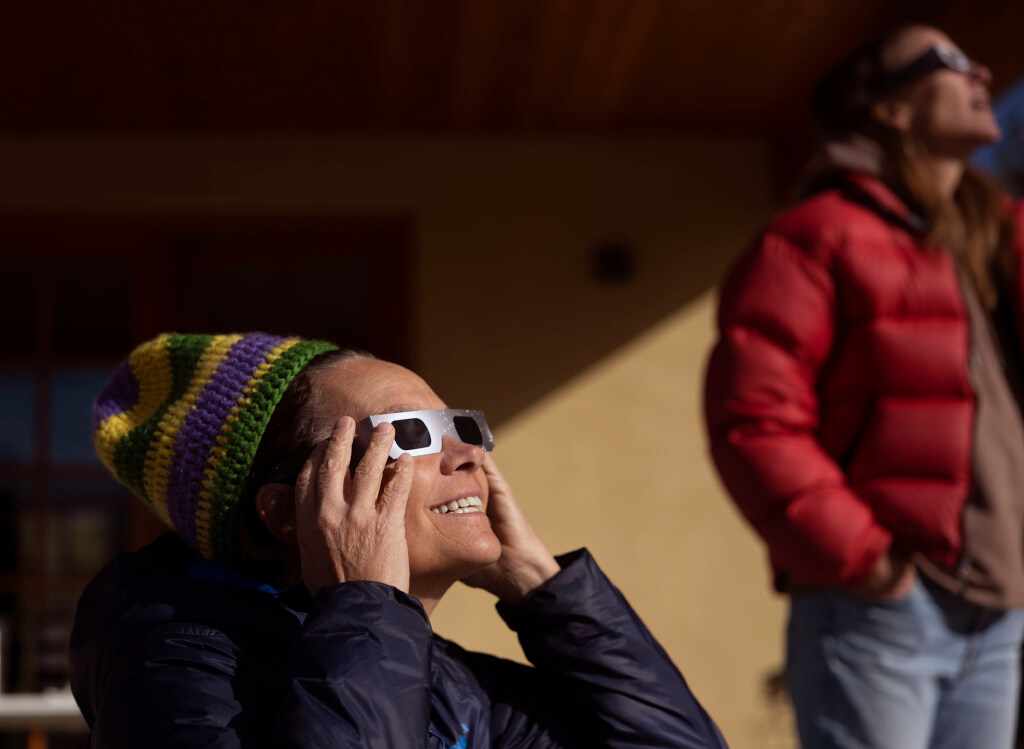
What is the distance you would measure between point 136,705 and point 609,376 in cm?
370

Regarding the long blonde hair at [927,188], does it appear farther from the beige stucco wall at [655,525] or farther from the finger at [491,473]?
the beige stucco wall at [655,525]

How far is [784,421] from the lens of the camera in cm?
203

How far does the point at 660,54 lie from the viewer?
159 inches

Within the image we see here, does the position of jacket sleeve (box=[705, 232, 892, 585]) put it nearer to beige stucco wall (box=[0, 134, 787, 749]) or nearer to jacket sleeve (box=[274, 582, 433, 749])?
jacket sleeve (box=[274, 582, 433, 749])

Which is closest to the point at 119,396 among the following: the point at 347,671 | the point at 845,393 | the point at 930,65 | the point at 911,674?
the point at 347,671

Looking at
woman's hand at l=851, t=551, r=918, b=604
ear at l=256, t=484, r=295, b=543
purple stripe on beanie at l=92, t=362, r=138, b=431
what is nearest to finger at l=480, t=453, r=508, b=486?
ear at l=256, t=484, r=295, b=543

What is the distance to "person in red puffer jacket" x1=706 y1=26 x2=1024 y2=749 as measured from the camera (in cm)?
193

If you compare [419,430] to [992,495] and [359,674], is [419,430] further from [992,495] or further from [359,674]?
[992,495]

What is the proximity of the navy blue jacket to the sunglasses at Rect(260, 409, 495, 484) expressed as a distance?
0.15m

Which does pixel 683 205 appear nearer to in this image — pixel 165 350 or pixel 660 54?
pixel 660 54

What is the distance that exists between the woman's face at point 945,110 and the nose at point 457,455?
135 cm

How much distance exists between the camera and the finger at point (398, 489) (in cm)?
126

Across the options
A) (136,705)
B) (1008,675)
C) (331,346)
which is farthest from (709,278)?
(136,705)

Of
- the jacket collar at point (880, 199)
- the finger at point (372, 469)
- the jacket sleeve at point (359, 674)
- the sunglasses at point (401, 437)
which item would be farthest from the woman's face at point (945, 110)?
the jacket sleeve at point (359, 674)
